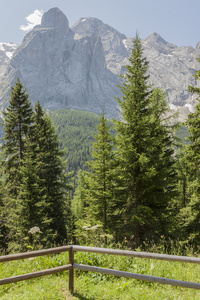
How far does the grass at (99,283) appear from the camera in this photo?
14.8 feet

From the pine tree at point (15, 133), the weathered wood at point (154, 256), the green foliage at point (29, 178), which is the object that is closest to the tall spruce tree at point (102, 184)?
the green foliage at point (29, 178)

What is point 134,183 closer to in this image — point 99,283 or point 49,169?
point 99,283

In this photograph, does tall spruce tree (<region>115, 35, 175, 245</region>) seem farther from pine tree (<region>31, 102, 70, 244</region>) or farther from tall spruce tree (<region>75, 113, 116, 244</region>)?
pine tree (<region>31, 102, 70, 244</region>)

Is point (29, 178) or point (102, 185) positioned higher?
point (29, 178)

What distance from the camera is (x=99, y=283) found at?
5.21 m

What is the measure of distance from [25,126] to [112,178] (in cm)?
1171

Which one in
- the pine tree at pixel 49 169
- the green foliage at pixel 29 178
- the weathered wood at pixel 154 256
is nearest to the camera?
the weathered wood at pixel 154 256

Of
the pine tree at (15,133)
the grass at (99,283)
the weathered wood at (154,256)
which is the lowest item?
the grass at (99,283)

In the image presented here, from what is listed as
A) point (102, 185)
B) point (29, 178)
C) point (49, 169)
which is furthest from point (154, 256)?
point (49, 169)

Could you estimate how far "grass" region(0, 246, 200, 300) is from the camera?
451 cm

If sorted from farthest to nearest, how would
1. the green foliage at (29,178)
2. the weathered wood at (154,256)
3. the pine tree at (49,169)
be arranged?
the pine tree at (49,169), the green foliage at (29,178), the weathered wood at (154,256)

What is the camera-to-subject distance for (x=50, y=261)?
→ 6.04 meters

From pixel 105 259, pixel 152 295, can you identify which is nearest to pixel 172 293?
pixel 152 295

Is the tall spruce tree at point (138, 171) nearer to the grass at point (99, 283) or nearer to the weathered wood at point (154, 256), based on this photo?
the grass at point (99, 283)
